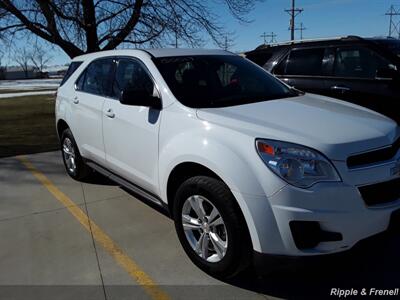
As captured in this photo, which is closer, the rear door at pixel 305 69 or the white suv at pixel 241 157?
the white suv at pixel 241 157

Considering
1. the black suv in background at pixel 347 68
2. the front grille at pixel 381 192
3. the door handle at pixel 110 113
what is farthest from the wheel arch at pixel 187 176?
the black suv in background at pixel 347 68

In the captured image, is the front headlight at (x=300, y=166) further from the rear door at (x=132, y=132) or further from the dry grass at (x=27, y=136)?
the dry grass at (x=27, y=136)

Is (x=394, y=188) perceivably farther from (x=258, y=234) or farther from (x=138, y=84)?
(x=138, y=84)

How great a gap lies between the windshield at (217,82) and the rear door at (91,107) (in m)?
1.00

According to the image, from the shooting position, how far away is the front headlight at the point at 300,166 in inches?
99.2

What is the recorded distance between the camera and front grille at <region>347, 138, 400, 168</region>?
8.54 feet

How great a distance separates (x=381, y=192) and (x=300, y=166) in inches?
23.5

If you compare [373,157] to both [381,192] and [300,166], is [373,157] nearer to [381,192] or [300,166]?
[381,192]

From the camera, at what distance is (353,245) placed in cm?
258

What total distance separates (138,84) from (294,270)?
236cm

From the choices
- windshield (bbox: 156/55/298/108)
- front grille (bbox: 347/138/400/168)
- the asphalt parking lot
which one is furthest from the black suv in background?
front grille (bbox: 347/138/400/168)

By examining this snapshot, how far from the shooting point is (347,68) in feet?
19.8

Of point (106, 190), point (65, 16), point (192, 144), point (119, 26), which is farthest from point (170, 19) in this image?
point (192, 144)

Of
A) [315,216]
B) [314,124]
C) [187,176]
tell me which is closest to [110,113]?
[187,176]
